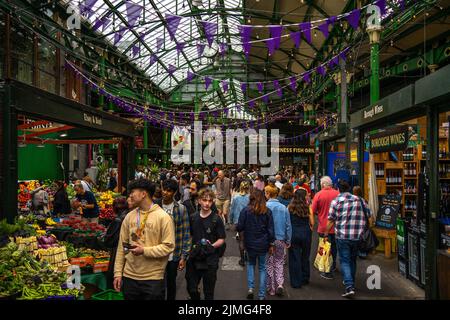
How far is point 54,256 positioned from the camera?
558cm

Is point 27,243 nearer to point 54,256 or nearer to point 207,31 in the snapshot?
point 54,256

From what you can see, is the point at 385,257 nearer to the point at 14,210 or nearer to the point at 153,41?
the point at 14,210

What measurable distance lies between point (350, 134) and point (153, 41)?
17812 millimetres

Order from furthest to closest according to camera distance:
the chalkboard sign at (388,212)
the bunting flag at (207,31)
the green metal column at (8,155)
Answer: the bunting flag at (207,31), the chalkboard sign at (388,212), the green metal column at (8,155)

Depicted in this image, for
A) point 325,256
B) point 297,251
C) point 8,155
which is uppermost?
point 8,155

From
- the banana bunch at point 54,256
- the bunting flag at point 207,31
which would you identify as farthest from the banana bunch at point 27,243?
the bunting flag at point 207,31

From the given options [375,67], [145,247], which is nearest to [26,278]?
[145,247]

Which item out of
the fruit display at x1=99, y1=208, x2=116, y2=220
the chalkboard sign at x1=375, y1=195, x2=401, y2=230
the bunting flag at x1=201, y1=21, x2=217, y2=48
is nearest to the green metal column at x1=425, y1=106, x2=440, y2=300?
the chalkboard sign at x1=375, y1=195, x2=401, y2=230

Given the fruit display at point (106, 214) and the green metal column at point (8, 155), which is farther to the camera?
the fruit display at point (106, 214)

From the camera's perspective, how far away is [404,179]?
1066cm

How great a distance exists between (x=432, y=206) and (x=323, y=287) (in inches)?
84.9

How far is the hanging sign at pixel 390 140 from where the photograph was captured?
7.34 meters

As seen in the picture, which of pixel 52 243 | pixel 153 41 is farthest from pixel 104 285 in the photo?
pixel 153 41

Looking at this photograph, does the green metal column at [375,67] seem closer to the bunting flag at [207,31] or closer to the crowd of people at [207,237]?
the bunting flag at [207,31]
